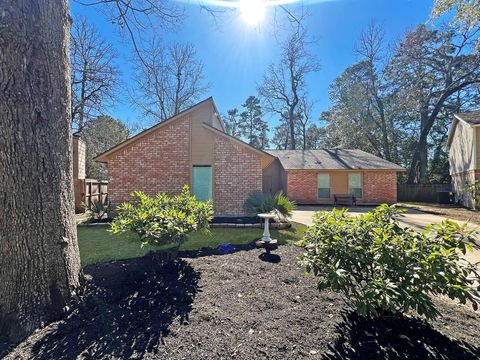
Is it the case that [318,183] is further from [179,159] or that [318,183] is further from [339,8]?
[339,8]

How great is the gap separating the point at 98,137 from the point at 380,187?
2316 cm

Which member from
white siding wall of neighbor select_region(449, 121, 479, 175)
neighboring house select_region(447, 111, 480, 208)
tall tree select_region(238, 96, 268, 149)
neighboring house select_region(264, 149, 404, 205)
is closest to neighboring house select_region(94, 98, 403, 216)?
neighboring house select_region(264, 149, 404, 205)

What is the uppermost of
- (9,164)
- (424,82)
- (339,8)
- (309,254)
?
(424,82)

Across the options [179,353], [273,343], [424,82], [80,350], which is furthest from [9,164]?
[424,82]

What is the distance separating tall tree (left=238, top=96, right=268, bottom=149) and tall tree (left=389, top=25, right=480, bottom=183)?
58.7 feet

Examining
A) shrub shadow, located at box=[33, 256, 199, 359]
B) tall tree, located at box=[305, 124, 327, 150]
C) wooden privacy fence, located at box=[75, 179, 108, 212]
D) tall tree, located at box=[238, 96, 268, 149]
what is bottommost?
shrub shadow, located at box=[33, 256, 199, 359]

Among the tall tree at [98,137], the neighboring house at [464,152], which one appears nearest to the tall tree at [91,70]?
the tall tree at [98,137]

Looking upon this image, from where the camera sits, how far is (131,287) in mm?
3359

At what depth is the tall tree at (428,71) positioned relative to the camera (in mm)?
20203

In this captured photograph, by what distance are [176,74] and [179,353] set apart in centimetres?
2518

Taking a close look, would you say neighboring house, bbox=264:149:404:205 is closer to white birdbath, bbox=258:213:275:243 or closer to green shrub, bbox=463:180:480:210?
green shrub, bbox=463:180:480:210

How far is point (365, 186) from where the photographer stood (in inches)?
690

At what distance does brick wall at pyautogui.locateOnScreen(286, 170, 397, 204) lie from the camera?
17.4 m

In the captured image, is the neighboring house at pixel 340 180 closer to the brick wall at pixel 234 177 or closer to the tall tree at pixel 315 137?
the brick wall at pixel 234 177
